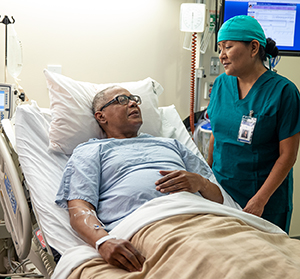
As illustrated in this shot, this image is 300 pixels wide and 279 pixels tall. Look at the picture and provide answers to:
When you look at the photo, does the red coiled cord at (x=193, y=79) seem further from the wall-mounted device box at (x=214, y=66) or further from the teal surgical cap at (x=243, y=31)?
the teal surgical cap at (x=243, y=31)

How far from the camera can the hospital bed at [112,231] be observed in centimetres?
115

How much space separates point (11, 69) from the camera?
2.25 metres

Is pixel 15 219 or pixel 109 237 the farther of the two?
pixel 15 219

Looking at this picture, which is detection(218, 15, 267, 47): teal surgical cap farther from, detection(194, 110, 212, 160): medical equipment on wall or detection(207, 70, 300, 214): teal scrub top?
detection(194, 110, 212, 160): medical equipment on wall

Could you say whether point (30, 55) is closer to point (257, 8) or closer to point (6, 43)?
point (6, 43)

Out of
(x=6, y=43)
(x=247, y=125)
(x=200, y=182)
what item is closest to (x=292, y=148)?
(x=247, y=125)

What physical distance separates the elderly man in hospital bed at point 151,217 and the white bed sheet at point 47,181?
0.04 ft

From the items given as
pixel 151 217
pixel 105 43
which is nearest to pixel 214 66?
pixel 105 43

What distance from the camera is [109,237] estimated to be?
4.38ft

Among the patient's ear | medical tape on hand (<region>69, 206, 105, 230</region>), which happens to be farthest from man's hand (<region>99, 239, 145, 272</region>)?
the patient's ear

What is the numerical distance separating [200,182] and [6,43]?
1.35 meters

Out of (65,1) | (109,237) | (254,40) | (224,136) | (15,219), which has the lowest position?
(15,219)

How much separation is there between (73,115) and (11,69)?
1.84 feet

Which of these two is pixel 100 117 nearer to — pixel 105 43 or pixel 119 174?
pixel 119 174
